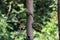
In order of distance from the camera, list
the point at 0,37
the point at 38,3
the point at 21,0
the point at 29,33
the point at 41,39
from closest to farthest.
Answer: the point at 29,33 → the point at 0,37 → the point at 41,39 → the point at 21,0 → the point at 38,3

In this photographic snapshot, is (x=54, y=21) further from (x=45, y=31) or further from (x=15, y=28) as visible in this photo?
(x=15, y=28)

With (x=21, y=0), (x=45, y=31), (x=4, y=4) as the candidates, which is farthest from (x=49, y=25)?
(x=4, y=4)

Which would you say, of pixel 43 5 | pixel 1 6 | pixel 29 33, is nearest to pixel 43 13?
pixel 43 5

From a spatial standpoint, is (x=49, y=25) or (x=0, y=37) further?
(x=49, y=25)

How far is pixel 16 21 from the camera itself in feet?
29.3

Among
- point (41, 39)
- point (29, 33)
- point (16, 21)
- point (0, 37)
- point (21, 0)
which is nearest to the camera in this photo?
point (29, 33)

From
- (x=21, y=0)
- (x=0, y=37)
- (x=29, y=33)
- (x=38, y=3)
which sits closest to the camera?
(x=29, y=33)

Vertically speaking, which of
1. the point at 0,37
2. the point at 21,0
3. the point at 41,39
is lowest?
the point at 41,39

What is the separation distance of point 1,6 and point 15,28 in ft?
3.85

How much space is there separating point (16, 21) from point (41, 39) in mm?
1622

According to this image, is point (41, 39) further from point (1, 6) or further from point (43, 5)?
point (43, 5)

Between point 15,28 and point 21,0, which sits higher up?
point 21,0

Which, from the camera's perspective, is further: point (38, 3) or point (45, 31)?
point (38, 3)

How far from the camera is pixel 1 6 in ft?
27.9
